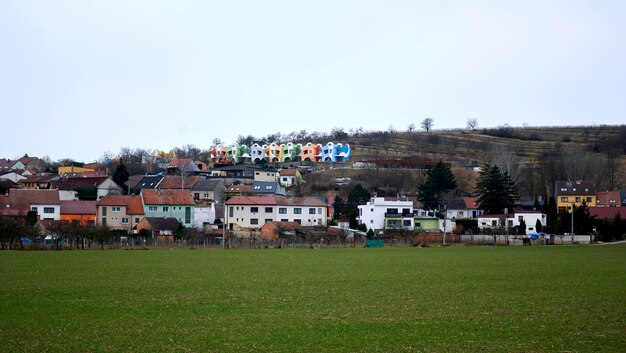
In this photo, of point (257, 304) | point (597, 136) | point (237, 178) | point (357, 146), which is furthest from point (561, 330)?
point (597, 136)

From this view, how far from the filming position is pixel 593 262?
1577 inches

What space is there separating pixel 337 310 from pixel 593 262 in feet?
83.6

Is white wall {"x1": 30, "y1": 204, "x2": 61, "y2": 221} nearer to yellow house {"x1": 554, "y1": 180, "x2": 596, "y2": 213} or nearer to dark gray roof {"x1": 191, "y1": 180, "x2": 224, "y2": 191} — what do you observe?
dark gray roof {"x1": 191, "y1": 180, "x2": 224, "y2": 191}

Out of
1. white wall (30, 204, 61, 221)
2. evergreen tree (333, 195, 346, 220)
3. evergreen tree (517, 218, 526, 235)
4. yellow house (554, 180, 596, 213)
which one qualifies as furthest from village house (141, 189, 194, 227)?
yellow house (554, 180, 596, 213)

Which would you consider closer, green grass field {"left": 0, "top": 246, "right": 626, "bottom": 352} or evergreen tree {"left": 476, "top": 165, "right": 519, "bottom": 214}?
green grass field {"left": 0, "top": 246, "right": 626, "bottom": 352}

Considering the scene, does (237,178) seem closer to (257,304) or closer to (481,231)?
(481,231)

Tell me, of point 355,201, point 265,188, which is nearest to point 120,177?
point 265,188

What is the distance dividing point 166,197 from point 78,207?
1048 cm

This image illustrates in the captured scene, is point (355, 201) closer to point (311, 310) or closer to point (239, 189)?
point (239, 189)

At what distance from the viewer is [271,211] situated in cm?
8556

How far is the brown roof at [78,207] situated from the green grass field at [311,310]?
51766 mm

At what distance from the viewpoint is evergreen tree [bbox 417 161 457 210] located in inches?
3834

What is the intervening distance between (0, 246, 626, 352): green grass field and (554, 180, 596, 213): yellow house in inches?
2622

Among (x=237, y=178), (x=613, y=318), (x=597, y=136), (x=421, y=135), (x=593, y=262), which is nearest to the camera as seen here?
(x=613, y=318)
